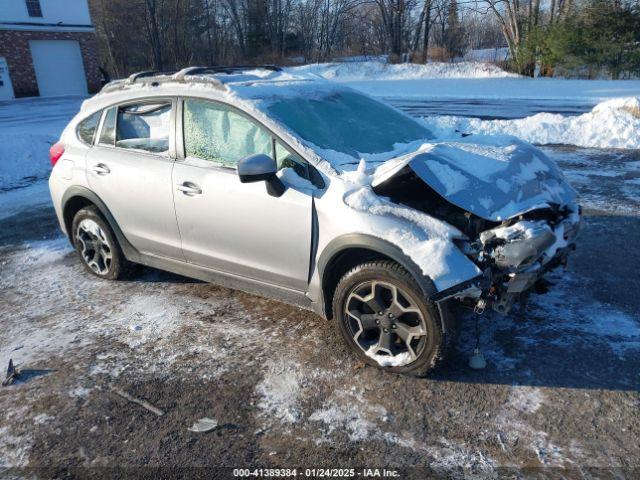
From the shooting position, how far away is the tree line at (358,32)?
27.2m

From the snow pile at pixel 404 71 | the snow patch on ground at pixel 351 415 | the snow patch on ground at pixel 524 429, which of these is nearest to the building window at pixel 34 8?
the snow pile at pixel 404 71

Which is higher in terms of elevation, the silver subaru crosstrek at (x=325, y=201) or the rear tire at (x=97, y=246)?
the silver subaru crosstrek at (x=325, y=201)

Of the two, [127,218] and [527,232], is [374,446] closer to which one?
[527,232]

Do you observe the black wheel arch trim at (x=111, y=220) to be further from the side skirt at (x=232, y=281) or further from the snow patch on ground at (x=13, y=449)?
the snow patch on ground at (x=13, y=449)

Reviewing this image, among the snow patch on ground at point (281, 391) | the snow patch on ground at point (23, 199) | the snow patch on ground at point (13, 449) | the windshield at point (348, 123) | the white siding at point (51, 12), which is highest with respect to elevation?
the white siding at point (51, 12)

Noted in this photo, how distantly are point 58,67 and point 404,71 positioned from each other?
21.6 metres

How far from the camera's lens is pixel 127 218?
14.6 ft

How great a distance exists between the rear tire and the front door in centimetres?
102

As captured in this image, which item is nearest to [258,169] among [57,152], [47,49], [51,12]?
[57,152]

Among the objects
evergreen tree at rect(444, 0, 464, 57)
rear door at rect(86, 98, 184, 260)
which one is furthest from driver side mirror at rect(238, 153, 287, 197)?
evergreen tree at rect(444, 0, 464, 57)

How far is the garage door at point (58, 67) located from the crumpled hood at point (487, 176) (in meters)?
31.4

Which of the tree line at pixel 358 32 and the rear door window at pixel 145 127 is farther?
the tree line at pixel 358 32

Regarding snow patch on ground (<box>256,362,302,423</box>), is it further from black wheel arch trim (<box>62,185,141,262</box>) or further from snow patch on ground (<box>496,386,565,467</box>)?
black wheel arch trim (<box>62,185,141,262</box>)

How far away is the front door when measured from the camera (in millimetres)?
3457
